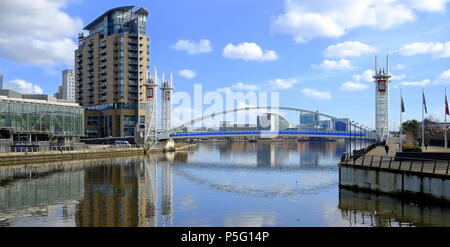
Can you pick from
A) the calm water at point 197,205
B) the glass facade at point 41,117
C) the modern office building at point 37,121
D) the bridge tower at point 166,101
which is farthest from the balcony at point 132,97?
the calm water at point 197,205

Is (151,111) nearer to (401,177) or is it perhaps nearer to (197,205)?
(197,205)

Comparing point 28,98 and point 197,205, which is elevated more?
point 28,98

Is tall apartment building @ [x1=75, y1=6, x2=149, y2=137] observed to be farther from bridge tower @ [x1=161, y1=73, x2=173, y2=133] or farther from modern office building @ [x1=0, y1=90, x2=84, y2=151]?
modern office building @ [x1=0, y1=90, x2=84, y2=151]

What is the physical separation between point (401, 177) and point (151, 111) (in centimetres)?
10138

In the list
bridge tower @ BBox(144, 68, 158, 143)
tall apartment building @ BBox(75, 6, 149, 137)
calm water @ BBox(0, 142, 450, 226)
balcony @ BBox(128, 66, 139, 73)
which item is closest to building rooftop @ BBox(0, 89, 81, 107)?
bridge tower @ BBox(144, 68, 158, 143)

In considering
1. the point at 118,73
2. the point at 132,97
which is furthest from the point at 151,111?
the point at 118,73

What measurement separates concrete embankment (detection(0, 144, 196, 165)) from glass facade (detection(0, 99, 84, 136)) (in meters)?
18.4

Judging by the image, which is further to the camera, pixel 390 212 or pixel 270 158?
pixel 270 158

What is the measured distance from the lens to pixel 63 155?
8144 cm

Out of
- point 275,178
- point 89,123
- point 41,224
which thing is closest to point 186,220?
point 41,224

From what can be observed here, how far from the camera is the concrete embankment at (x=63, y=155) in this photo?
68938 mm

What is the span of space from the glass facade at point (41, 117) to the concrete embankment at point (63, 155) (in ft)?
60.4

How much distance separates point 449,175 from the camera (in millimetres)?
28016
